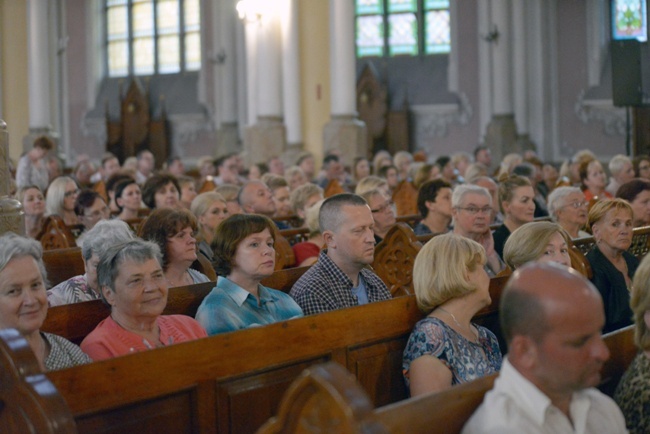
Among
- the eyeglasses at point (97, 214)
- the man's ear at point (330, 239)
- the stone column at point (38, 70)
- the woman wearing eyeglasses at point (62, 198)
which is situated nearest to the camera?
the man's ear at point (330, 239)

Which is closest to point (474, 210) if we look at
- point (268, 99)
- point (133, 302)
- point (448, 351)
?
point (448, 351)

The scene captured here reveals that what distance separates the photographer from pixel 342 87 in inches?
536

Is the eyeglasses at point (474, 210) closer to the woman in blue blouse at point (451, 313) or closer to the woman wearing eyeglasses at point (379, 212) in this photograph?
the woman wearing eyeglasses at point (379, 212)

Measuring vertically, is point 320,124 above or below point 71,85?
below

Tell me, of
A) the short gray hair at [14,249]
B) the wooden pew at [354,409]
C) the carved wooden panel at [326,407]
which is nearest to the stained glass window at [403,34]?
the short gray hair at [14,249]

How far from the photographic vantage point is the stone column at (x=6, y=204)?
486 centimetres

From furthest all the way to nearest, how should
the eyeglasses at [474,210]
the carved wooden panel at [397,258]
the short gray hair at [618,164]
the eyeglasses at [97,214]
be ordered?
the short gray hair at [618,164] → the eyeglasses at [97,214] → the eyeglasses at [474,210] → the carved wooden panel at [397,258]

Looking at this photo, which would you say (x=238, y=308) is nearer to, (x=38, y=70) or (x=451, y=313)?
(x=451, y=313)

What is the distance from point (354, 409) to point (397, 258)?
3.82 metres

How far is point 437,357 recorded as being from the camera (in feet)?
11.1

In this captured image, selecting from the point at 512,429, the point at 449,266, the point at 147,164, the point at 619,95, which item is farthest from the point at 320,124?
the point at 512,429

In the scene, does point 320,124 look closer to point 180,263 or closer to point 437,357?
point 180,263

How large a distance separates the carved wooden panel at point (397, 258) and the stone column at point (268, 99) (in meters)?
8.30

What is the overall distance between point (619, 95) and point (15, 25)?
1204 cm
